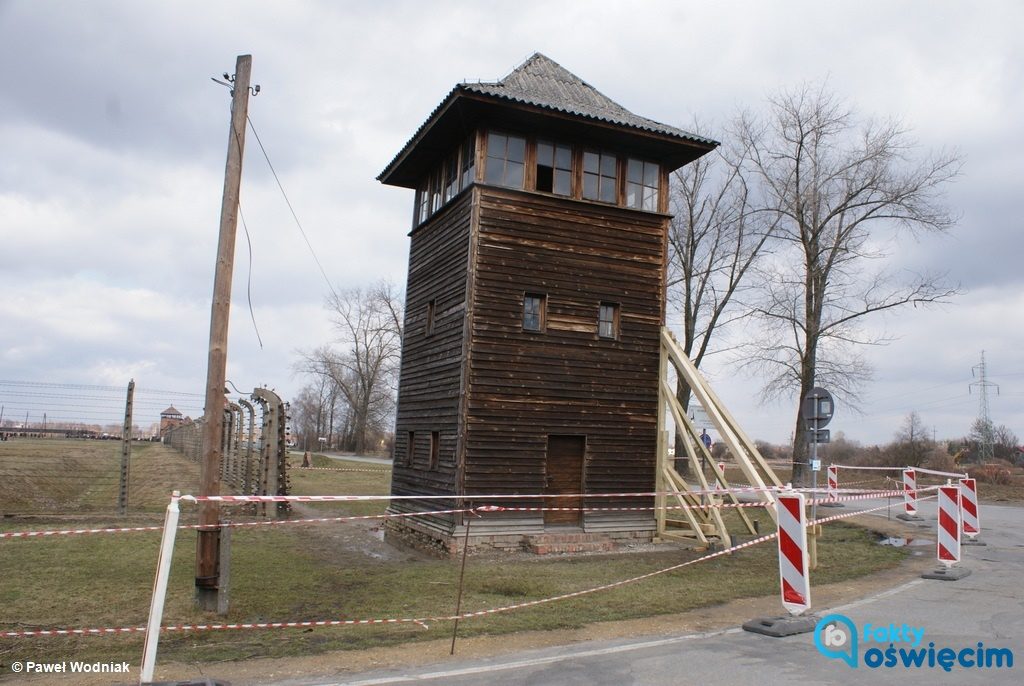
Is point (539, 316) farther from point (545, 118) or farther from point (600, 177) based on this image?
point (545, 118)

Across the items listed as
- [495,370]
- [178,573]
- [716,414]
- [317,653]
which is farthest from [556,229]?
[317,653]

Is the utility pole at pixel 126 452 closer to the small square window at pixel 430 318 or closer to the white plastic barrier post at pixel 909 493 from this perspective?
the small square window at pixel 430 318

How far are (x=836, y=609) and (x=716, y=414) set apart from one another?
6.59 m

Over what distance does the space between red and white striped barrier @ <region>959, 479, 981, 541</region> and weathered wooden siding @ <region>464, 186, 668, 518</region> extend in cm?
605

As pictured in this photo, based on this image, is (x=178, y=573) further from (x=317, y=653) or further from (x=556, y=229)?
(x=556, y=229)

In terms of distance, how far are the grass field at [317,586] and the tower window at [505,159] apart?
750 cm

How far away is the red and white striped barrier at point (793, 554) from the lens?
305 inches

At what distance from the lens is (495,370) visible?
47.9 ft

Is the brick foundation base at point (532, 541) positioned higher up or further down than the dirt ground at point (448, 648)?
further down

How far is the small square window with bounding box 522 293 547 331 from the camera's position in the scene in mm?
15141

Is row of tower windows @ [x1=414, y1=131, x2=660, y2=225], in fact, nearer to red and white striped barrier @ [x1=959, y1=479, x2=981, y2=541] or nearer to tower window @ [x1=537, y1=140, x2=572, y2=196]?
tower window @ [x1=537, y1=140, x2=572, y2=196]

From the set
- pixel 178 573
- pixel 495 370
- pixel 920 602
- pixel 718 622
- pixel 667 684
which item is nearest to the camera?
pixel 667 684

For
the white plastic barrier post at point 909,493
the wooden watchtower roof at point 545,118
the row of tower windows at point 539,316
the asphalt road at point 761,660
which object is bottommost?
the asphalt road at point 761,660

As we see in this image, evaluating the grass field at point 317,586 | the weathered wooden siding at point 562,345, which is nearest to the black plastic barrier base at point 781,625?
the grass field at point 317,586
